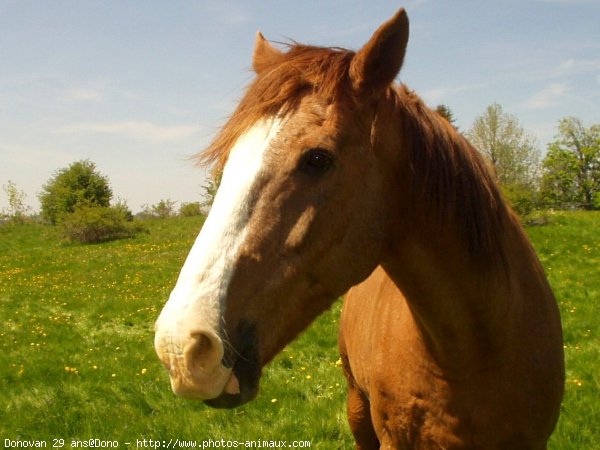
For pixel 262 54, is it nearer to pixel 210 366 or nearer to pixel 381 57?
pixel 381 57

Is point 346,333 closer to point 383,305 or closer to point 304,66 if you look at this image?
point 383,305

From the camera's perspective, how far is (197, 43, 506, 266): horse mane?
1.90 meters

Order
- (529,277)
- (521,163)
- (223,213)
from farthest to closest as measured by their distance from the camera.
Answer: (521,163), (529,277), (223,213)

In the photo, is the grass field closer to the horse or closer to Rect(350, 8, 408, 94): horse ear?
the horse

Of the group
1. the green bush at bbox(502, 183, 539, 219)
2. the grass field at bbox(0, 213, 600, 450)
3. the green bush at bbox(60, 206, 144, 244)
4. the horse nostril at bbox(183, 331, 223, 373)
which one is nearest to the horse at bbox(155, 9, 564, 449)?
the horse nostril at bbox(183, 331, 223, 373)

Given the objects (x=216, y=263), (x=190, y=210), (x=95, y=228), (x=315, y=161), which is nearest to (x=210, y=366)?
(x=216, y=263)

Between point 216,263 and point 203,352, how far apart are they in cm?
25

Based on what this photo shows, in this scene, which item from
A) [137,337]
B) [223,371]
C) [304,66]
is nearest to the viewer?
[223,371]

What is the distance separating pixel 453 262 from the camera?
7.09ft

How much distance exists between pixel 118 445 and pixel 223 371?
3416 mm

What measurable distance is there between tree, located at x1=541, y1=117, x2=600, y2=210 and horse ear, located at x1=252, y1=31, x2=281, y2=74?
101ft

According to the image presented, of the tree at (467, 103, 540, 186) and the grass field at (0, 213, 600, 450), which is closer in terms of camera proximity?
the grass field at (0, 213, 600, 450)

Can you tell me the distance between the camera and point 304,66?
6.48 ft

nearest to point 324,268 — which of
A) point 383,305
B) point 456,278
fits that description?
point 456,278
